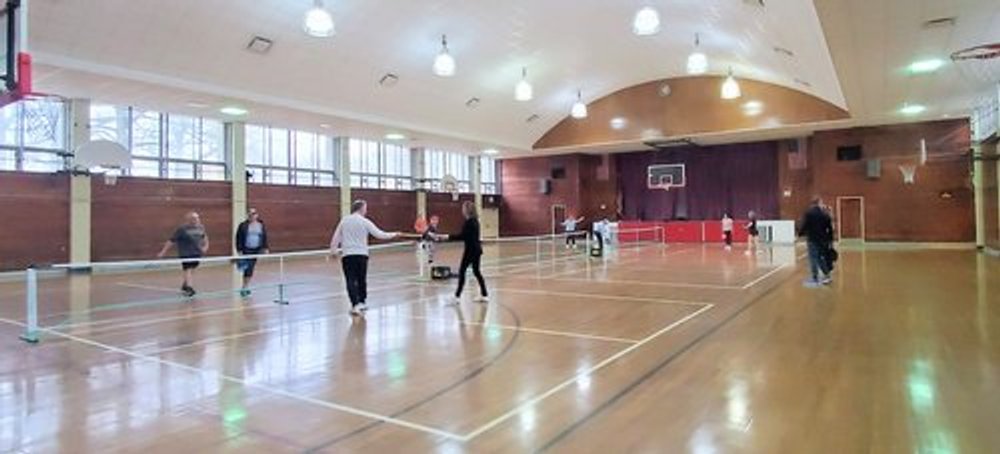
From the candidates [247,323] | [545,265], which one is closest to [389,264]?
[545,265]

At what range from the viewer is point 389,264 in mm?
17328

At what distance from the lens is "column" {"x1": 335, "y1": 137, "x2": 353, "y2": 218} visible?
23688 millimetres

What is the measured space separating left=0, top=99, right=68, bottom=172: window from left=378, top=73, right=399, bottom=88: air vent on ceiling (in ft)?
27.4

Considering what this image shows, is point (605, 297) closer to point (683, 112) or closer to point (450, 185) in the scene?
point (683, 112)

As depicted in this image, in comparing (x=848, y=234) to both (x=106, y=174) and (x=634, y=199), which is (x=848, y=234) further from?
(x=106, y=174)

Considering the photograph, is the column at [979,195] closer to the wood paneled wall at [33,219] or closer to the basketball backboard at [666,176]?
the basketball backboard at [666,176]

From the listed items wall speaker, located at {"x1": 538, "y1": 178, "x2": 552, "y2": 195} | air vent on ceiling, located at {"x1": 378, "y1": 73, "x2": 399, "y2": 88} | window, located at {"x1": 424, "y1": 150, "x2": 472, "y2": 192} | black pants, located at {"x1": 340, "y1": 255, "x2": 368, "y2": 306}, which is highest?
air vent on ceiling, located at {"x1": 378, "y1": 73, "x2": 399, "y2": 88}

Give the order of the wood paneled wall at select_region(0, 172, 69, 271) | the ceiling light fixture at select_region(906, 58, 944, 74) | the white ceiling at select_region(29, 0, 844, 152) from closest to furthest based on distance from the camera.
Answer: the white ceiling at select_region(29, 0, 844, 152)
the ceiling light fixture at select_region(906, 58, 944, 74)
the wood paneled wall at select_region(0, 172, 69, 271)

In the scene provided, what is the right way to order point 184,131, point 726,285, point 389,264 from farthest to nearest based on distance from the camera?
point 184,131 < point 389,264 < point 726,285

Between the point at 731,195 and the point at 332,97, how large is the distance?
19.6 m

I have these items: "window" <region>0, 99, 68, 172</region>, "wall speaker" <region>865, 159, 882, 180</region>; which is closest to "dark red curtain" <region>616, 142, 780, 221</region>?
"wall speaker" <region>865, 159, 882, 180</region>

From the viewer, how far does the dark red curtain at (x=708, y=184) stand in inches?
1113

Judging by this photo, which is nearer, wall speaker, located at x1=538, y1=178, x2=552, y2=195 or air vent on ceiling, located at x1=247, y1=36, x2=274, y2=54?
air vent on ceiling, located at x1=247, y1=36, x2=274, y2=54

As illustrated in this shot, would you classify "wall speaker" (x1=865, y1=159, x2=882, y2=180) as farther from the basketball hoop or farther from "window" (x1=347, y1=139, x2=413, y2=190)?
"window" (x1=347, y1=139, x2=413, y2=190)
